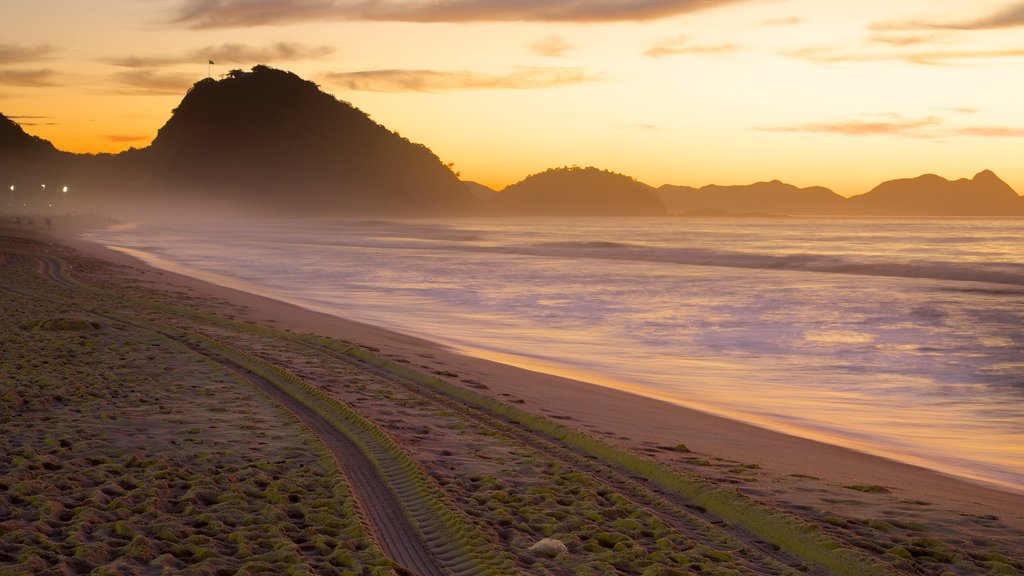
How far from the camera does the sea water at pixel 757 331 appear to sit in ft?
36.1

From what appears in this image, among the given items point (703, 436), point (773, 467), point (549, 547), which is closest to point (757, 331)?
point (703, 436)

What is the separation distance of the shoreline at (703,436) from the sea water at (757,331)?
2.12ft

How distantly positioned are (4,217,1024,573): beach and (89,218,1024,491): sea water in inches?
35.1

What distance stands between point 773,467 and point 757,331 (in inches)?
504

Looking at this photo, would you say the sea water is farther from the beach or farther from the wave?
the beach

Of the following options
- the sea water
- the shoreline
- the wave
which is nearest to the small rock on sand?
the shoreline

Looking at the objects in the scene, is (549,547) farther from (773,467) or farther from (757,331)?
(757,331)

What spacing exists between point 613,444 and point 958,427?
5400 mm

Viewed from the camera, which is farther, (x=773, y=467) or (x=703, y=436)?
(x=703, y=436)

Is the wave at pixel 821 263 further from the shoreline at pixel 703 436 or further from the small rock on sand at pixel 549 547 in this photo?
the small rock on sand at pixel 549 547

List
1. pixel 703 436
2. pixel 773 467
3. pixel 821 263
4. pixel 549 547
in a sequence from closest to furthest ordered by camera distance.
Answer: pixel 549 547
pixel 773 467
pixel 703 436
pixel 821 263

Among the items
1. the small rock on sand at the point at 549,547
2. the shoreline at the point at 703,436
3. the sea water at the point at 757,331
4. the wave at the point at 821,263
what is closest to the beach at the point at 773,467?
the shoreline at the point at 703,436

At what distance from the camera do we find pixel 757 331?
20.2m

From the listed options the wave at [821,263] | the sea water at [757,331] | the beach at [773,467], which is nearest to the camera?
the beach at [773,467]
